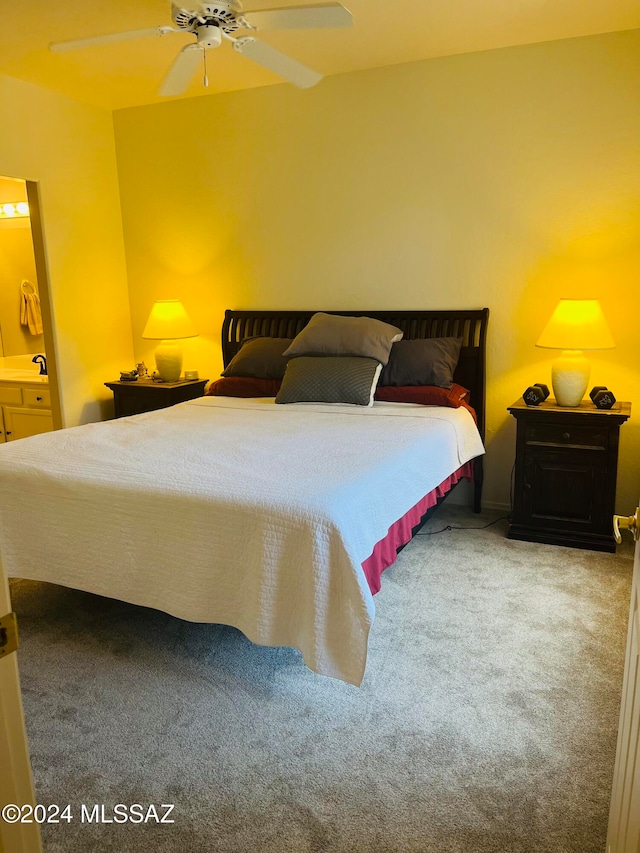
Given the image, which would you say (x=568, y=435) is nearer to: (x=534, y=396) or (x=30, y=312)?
(x=534, y=396)

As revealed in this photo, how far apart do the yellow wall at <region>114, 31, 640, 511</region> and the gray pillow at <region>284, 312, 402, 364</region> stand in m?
0.42

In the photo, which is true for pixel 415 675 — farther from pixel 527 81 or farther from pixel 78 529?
pixel 527 81

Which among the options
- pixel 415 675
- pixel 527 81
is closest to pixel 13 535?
pixel 415 675

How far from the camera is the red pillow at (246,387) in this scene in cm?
417

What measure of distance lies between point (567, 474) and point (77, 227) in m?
3.83

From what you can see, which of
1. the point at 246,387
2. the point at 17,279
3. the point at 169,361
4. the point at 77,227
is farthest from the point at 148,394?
the point at 17,279

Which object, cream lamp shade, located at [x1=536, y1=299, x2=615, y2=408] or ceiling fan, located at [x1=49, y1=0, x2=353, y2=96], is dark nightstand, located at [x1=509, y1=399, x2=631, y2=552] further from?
ceiling fan, located at [x1=49, y1=0, x2=353, y2=96]

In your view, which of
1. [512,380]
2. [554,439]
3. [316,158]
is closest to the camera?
[554,439]

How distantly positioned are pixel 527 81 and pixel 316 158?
141cm

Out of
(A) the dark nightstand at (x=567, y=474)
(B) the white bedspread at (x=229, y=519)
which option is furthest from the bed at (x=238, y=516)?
(A) the dark nightstand at (x=567, y=474)

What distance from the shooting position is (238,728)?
6.79 feet

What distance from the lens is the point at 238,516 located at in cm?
214

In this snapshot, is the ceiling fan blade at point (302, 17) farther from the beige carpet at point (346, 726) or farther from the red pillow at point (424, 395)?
the beige carpet at point (346, 726)

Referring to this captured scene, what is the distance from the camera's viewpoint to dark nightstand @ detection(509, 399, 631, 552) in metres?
3.38
